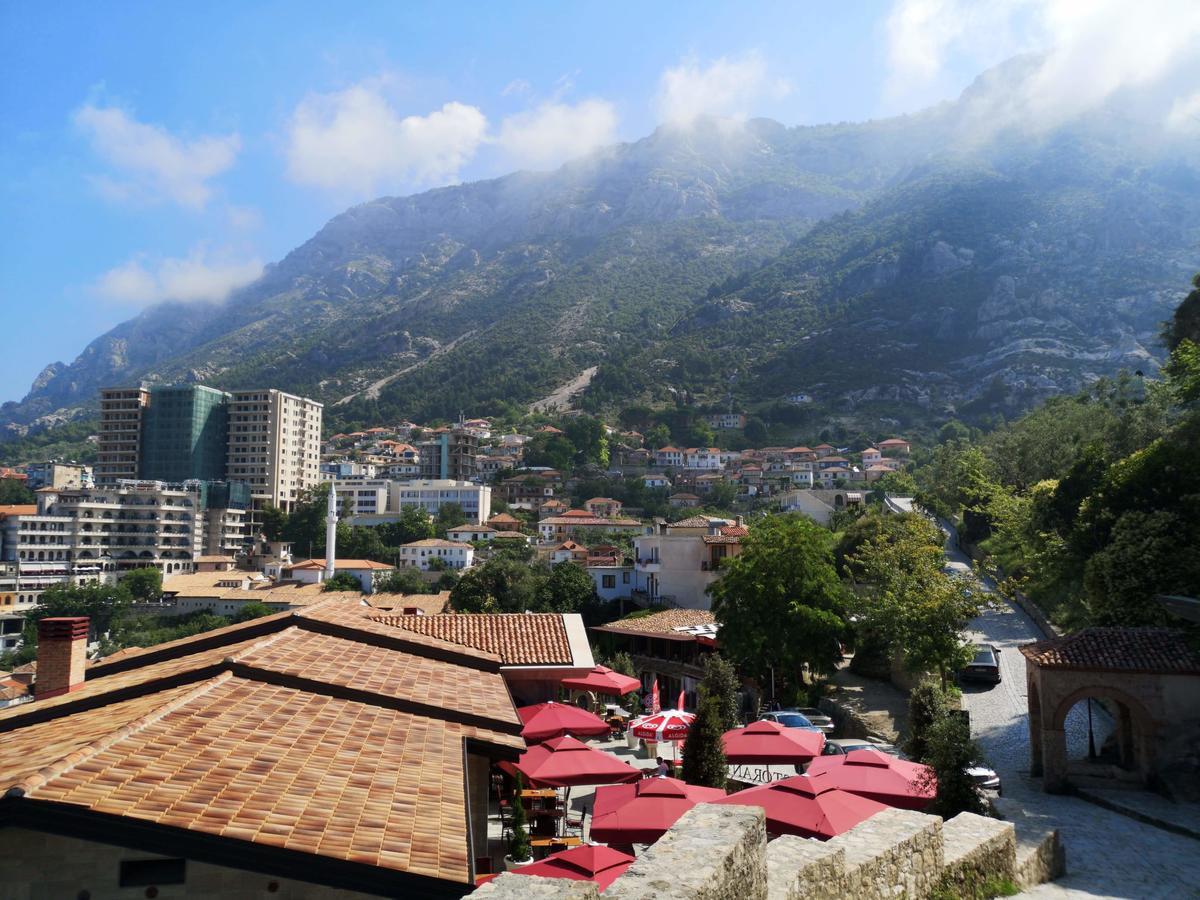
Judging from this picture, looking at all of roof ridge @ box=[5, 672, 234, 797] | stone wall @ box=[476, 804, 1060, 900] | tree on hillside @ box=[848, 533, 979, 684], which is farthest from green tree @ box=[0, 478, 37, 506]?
stone wall @ box=[476, 804, 1060, 900]

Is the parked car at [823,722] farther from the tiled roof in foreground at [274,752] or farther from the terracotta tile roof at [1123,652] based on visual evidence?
the tiled roof in foreground at [274,752]

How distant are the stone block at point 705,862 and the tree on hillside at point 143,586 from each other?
8337 cm

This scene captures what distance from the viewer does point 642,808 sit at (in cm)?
1128

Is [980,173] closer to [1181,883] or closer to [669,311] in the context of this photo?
[669,311]

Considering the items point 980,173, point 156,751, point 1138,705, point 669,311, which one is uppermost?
point 980,173

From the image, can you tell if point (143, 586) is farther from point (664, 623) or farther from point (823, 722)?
point (823, 722)

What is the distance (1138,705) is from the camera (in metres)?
15.2

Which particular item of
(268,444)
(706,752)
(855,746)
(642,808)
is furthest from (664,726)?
(268,444)

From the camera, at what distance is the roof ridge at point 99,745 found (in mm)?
5480

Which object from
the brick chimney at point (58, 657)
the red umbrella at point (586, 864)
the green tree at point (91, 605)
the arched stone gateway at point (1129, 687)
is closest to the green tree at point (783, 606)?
the arched stone gateway at point (1129, 687)

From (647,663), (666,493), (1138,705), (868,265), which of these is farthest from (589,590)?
(868,265)

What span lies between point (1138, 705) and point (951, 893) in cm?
985

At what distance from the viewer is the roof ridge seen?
548cm

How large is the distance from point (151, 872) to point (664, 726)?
13.5m
